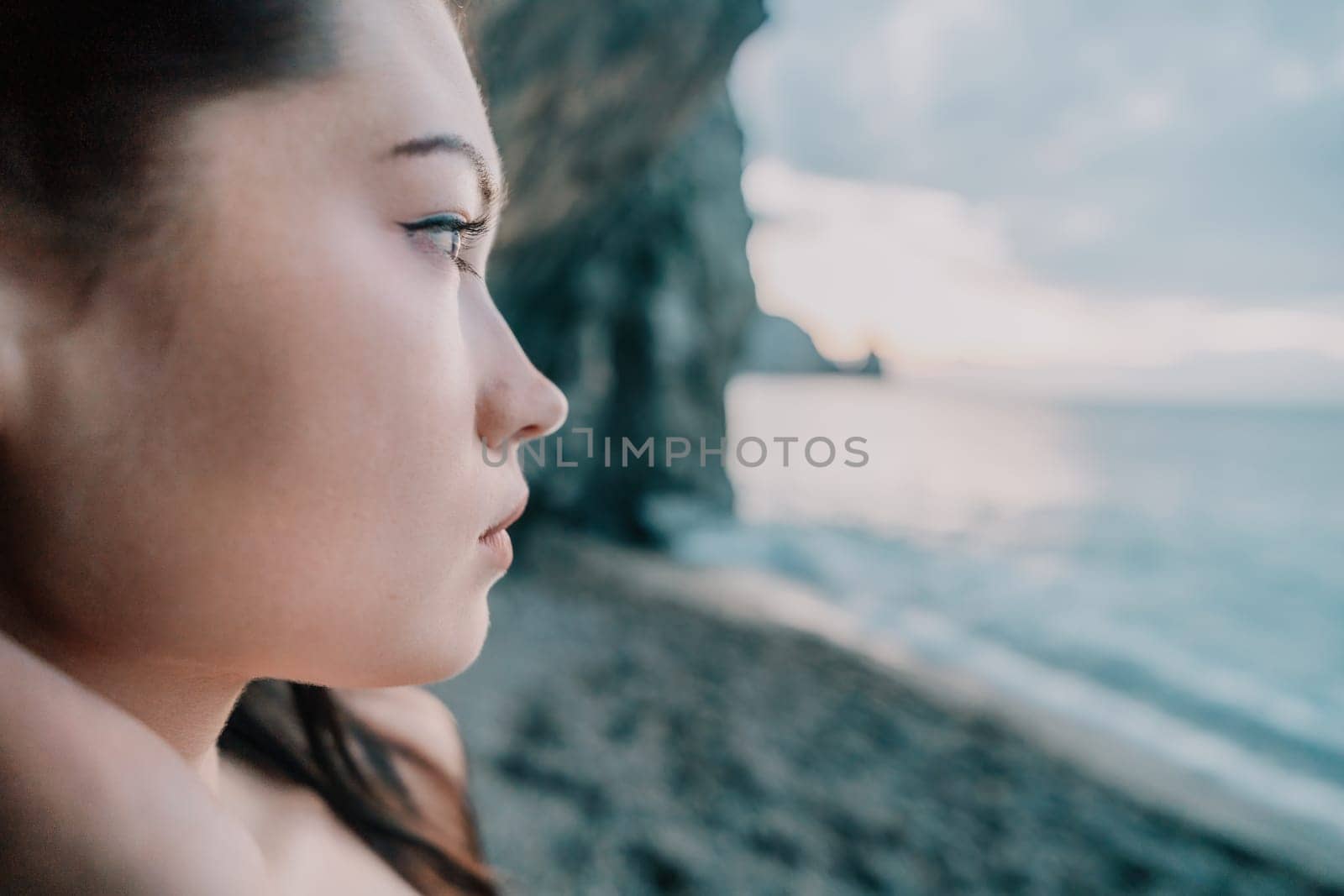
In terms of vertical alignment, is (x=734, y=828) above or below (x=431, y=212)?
below

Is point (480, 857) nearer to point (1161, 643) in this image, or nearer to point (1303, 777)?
point (1303, 777)

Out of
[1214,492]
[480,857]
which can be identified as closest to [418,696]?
[480,857]

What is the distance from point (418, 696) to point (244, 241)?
0.94 meters

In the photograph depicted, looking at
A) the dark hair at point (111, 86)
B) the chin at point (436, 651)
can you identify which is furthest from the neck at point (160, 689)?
the dark hair at point (111, 86)

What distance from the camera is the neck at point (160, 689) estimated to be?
0.53 meters

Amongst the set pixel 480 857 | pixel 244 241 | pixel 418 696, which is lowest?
pixel 480 857

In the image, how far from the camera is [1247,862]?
3.74m

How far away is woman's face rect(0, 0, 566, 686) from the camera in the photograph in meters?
0.48

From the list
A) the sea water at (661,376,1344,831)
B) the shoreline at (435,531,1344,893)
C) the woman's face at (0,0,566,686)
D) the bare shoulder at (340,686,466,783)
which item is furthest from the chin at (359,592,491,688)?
the sea water at (661,376,1344,831)

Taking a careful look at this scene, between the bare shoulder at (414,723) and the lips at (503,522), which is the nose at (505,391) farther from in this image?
the bare shoulder at (414,723)

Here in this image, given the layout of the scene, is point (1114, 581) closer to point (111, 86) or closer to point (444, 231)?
point (444, 231)

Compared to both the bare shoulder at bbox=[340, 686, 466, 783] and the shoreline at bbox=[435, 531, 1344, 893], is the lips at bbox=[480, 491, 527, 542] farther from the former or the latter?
the shoreline at bbox=[435, 531, 1344, 893]

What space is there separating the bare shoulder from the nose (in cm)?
68

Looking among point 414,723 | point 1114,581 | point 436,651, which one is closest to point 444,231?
point 436,651
